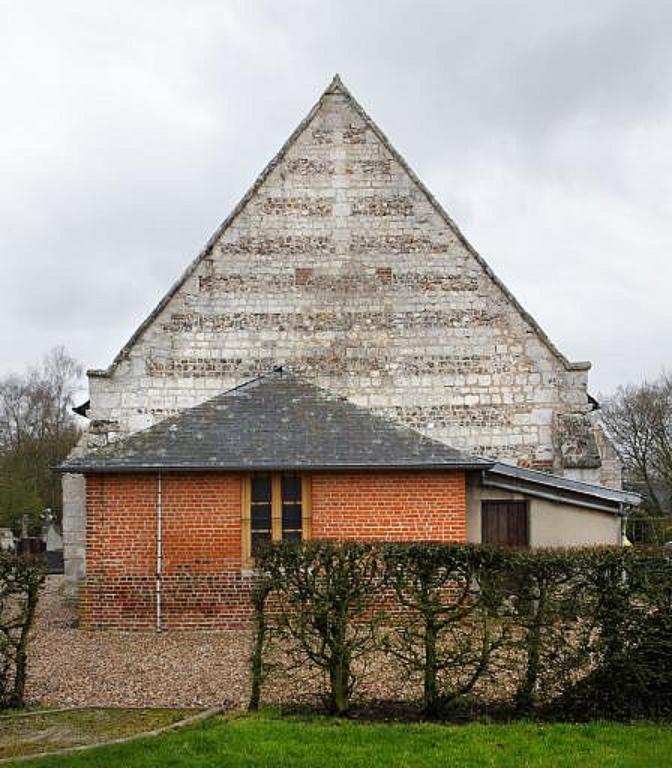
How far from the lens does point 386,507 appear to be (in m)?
14.3

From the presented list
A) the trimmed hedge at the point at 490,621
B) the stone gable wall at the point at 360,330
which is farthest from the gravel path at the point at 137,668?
the stone gable wall at the point at 360,330

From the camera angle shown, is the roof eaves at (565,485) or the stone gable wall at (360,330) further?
the stone gable wall at (360,330)

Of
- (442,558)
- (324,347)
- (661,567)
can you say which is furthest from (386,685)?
(324,347)

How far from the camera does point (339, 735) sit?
7316mm

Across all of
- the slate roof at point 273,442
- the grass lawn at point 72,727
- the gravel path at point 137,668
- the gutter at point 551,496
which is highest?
the slate roof at point 273,442

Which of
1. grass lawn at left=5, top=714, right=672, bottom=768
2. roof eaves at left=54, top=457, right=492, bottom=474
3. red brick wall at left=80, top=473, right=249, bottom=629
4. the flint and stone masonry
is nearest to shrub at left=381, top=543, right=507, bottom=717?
grass lawn at left=5, top=714, right=672, bottom=768

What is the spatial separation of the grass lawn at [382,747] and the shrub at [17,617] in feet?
7.75

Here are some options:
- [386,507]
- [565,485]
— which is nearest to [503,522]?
[565,485]

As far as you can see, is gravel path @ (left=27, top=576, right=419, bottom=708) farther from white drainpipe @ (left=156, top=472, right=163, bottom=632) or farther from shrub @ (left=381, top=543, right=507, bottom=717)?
white drainpipe @ (left=156, top=472, right=163, bottom=632)

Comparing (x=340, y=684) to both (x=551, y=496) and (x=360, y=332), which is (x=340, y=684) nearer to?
(x=551, y=496)

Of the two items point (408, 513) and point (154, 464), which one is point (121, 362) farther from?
point (408, 513)

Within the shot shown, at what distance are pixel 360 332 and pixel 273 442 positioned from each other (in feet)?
12.0

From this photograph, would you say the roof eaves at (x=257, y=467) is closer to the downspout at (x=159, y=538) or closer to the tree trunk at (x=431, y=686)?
the downspout at (x=159, y=538)

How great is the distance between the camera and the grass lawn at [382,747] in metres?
6.57
